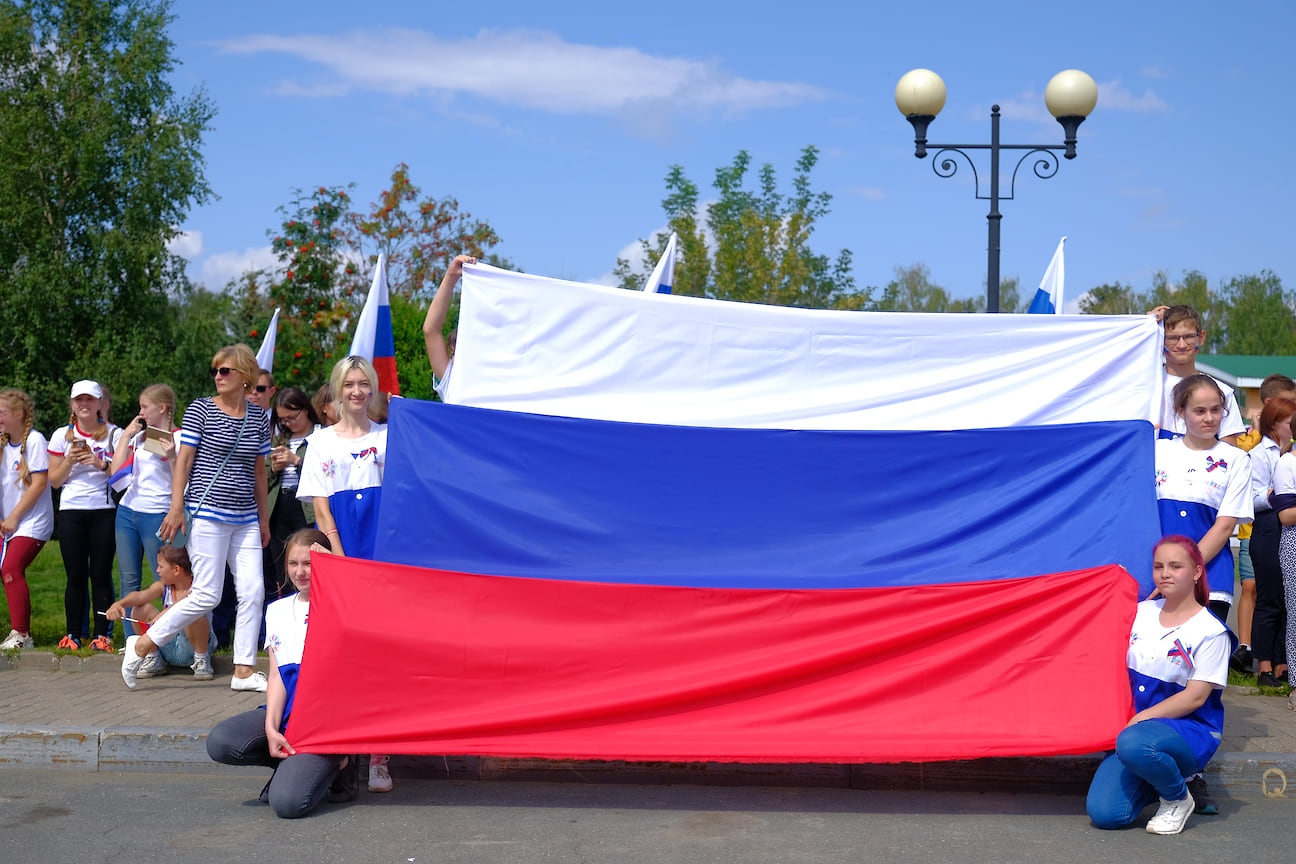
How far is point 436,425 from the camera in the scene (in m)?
5.42

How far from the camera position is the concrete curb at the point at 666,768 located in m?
5.24

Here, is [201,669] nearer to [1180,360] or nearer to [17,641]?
[17,641]

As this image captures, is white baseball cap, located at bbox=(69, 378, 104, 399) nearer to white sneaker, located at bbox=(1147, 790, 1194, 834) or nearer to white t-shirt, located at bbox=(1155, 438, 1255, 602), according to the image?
white t-shirt, located at bbox=(1155, 438, 1255, 602)

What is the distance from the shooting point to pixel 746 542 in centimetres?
527

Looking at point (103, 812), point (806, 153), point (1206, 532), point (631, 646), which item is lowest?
point (103, 812)

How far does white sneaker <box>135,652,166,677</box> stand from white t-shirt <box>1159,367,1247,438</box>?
5.78m

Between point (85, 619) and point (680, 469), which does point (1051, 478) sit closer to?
point (680, 469)

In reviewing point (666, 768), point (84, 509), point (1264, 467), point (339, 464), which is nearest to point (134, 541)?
point (84, 509)

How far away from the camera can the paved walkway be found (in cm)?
526

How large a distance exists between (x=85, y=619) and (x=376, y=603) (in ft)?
13.5

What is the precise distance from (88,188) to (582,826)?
85.4 feet

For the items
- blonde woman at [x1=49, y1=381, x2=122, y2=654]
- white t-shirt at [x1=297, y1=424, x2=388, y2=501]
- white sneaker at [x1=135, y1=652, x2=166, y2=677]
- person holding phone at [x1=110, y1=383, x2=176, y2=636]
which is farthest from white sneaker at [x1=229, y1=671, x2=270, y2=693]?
blonde woman at [x1=49, y1=381, x2=122, y2=654]

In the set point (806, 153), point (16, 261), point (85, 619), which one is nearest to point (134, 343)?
point (16, 261)

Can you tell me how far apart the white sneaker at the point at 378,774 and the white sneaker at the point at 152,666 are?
2540mm
